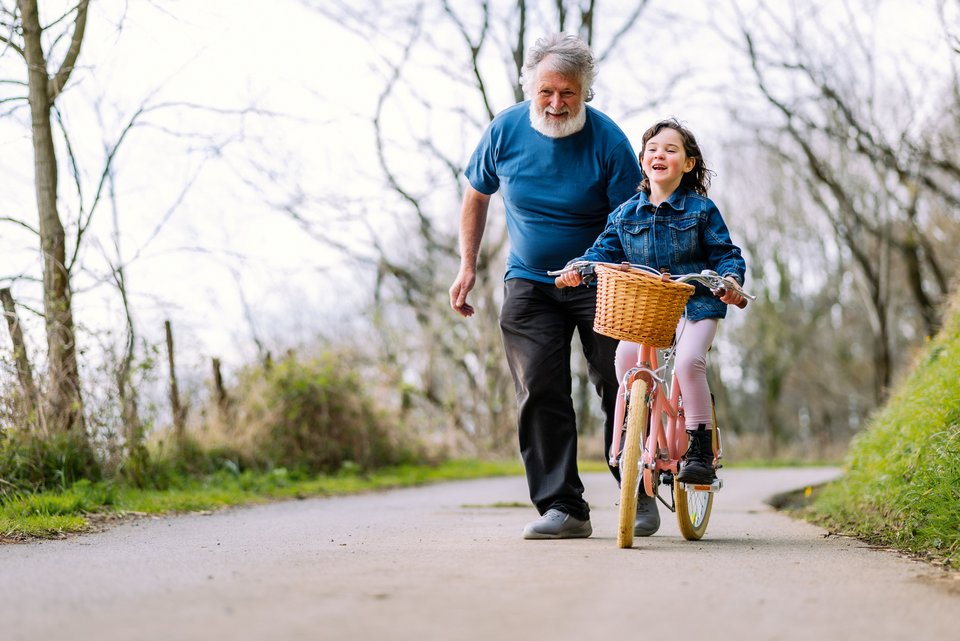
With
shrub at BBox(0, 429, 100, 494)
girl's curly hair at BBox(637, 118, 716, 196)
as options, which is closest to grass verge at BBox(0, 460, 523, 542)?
shrub at BBox(0, 429, 100, 494)

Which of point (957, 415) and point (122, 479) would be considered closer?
point (957, 415)

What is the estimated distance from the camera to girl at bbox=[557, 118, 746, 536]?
529 cm

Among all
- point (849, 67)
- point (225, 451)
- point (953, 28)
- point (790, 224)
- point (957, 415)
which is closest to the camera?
point (957, 415)

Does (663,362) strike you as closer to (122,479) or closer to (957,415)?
(957,415)

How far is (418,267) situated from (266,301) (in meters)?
4.84

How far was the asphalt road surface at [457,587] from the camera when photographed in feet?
9.50

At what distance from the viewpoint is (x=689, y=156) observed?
17.9 feet

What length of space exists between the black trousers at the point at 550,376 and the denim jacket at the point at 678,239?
22.4 inches

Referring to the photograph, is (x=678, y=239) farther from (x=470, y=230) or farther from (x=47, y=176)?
(x=47, y=176)

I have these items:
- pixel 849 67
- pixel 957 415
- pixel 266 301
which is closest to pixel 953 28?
pixel 957 415

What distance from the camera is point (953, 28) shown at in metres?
9.51

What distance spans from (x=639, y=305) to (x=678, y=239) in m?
0.62

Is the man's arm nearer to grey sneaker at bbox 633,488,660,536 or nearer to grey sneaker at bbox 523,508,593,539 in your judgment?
grey sneaker at bbox 523,508,593,539

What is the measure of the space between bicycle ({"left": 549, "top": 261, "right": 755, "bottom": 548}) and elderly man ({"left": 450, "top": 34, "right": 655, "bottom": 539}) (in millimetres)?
393
